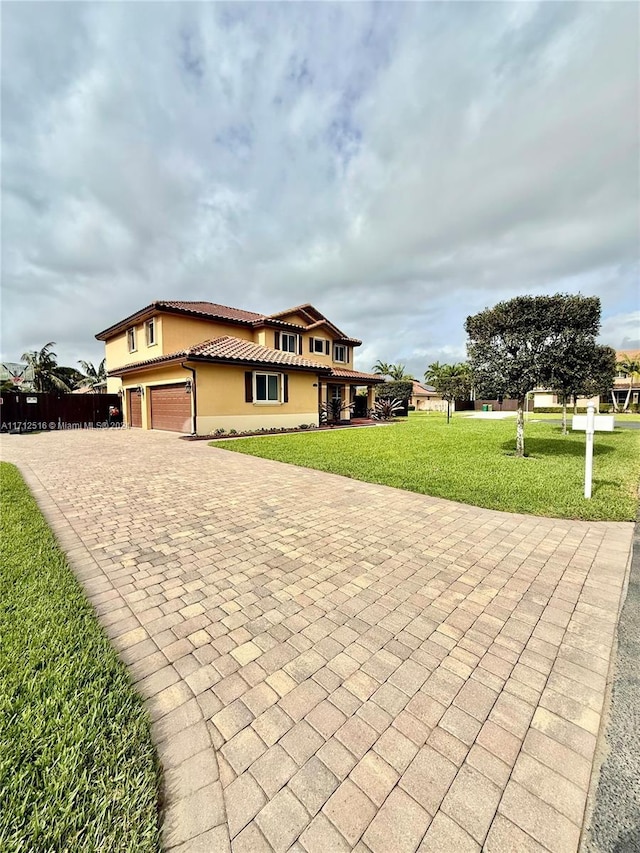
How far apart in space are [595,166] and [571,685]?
64.0 feet

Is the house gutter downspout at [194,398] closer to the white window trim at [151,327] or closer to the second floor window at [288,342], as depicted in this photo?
the white window trim at [151,327]

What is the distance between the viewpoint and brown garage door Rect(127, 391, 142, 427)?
837 inches

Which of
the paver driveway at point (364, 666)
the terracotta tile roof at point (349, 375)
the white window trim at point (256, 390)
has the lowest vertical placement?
the paver driveway at point (364, 666)

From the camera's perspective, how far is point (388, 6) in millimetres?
8594

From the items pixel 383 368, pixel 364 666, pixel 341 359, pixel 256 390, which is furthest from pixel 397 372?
pixel 364 666

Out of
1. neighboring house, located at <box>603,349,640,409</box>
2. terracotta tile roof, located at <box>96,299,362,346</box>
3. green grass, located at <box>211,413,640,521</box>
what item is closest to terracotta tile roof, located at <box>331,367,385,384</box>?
terracotta tile roof, located at <box>96,299,362,346</box>

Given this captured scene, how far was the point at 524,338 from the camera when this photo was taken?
9695 millimetres

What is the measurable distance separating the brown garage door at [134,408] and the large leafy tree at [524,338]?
62.4ft

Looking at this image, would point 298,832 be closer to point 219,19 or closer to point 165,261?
point 219,19

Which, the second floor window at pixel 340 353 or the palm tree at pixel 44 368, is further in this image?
the palm tree at pixel 44 368

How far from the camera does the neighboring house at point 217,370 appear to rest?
635 inches

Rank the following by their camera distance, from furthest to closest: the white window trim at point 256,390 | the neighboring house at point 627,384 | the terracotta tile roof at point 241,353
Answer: the neighboring house at point 627,384
the white window trim at point 256,390
the terracotta tile roof at point 241,353

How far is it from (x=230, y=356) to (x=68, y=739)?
15391mm

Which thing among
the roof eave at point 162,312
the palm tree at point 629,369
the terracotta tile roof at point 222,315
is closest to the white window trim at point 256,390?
the terracotta tile roof at point 222,315
